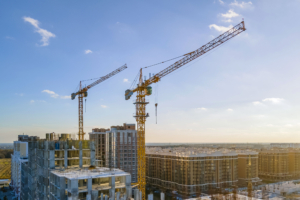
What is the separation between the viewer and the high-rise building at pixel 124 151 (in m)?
68.1

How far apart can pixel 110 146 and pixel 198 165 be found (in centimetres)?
2542

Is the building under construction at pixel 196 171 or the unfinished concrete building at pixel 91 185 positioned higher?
the unfinished concrete building at pixel 91 185

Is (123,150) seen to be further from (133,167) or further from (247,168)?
(247,168)

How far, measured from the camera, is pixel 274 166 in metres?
99.3

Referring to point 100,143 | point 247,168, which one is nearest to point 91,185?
→ point 100,143

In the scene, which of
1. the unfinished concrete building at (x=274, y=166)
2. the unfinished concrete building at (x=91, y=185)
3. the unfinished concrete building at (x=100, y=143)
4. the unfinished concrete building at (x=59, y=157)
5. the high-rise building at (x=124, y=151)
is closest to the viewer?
the unfinished concrete building at (x=91, y=185)

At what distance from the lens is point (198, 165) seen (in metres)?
69.6

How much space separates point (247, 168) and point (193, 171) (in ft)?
→ 88.3

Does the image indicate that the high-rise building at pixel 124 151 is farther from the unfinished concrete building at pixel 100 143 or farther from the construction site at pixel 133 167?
the unfinished concrete building at pixel 100 143

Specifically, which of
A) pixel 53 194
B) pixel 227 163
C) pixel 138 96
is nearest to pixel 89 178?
pixel 53 194

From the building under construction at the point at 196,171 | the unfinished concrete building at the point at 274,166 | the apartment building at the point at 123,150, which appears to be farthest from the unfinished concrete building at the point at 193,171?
the unfinished concrete building at the point at 274,166

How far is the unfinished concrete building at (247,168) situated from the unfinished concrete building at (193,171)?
8362mm

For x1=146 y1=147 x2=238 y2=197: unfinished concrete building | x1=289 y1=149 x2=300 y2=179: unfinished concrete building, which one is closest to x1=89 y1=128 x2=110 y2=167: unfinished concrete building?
x1=146 y1=147 x2=238 y2=197: unfinished concrete building

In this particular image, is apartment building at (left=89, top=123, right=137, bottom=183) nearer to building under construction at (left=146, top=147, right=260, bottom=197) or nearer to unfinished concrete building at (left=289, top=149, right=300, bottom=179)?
building under construction at (left=146, top=147, right=260, bottom=197)
